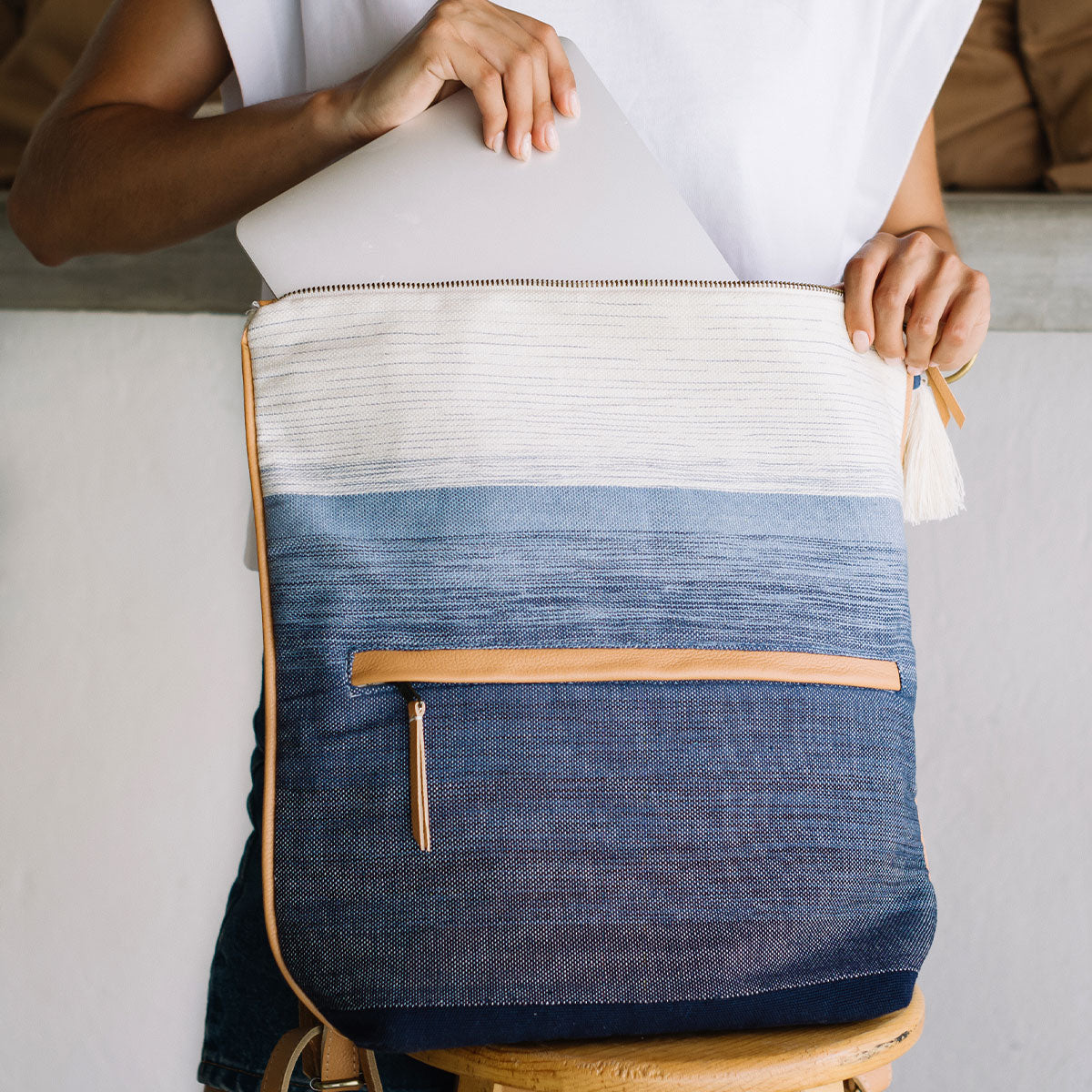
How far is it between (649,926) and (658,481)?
20cm

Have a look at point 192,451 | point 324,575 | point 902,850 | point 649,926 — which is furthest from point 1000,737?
point 192,451

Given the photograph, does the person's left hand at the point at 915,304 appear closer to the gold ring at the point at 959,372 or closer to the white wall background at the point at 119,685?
the gold ring at the point at 959,372

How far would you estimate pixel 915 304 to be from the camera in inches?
19.4

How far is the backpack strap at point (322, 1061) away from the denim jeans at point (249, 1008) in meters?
0.07

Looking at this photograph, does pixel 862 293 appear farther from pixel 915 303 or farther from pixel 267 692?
pixel 267 692

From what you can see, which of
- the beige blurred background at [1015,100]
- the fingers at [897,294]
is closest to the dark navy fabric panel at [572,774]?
the fingers at [897,294]

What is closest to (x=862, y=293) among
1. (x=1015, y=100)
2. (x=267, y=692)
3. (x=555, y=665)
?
(x=555, y=665)

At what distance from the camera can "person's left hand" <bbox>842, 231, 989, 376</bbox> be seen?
1.57 ft

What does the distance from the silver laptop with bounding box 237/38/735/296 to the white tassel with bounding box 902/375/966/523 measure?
6.0 inches

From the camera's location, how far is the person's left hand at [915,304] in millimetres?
479

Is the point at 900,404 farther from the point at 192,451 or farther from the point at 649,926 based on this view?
the point at 192,451

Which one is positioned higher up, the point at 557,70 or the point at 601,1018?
the point at 557,70

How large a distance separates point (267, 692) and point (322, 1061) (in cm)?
19

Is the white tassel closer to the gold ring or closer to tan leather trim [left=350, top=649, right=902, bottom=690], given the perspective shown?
the gold ring
